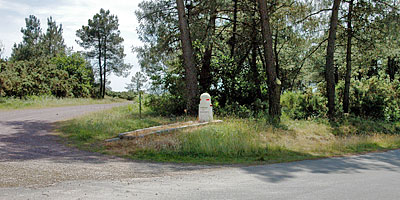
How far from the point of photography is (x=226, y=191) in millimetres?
5148

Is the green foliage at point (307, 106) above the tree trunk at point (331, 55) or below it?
below

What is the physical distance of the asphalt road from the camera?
4.96 m

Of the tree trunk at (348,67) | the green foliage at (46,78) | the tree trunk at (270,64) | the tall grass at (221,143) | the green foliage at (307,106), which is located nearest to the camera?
the tall grass at (221,143)

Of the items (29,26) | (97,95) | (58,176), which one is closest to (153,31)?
(58,176)

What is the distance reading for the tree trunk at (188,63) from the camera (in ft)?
52.0

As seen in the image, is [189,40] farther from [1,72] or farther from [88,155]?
[1,72]

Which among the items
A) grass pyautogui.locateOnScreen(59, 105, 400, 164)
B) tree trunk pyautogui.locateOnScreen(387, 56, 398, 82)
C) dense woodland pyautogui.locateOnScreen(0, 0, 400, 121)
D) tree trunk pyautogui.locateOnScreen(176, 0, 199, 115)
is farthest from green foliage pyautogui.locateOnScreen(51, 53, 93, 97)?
tree trunk pyautogui.locateOnScreen(387, 56, 398, 82)

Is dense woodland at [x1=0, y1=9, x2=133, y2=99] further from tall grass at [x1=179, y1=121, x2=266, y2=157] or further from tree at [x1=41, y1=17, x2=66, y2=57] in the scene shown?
tall grass at [x1=179, y1=121, x2=266, y2=157]

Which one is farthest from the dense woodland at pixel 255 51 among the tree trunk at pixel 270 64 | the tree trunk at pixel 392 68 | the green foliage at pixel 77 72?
the green foliage at pixel 77 72

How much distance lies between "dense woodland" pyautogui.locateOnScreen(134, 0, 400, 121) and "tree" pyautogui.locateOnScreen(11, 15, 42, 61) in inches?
1208

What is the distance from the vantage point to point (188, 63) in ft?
52.3

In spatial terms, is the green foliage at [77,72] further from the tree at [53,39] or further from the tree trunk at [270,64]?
the tree trunk at [270,64]

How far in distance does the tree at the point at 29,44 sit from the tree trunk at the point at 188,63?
108ft

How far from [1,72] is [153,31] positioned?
15703 mm
